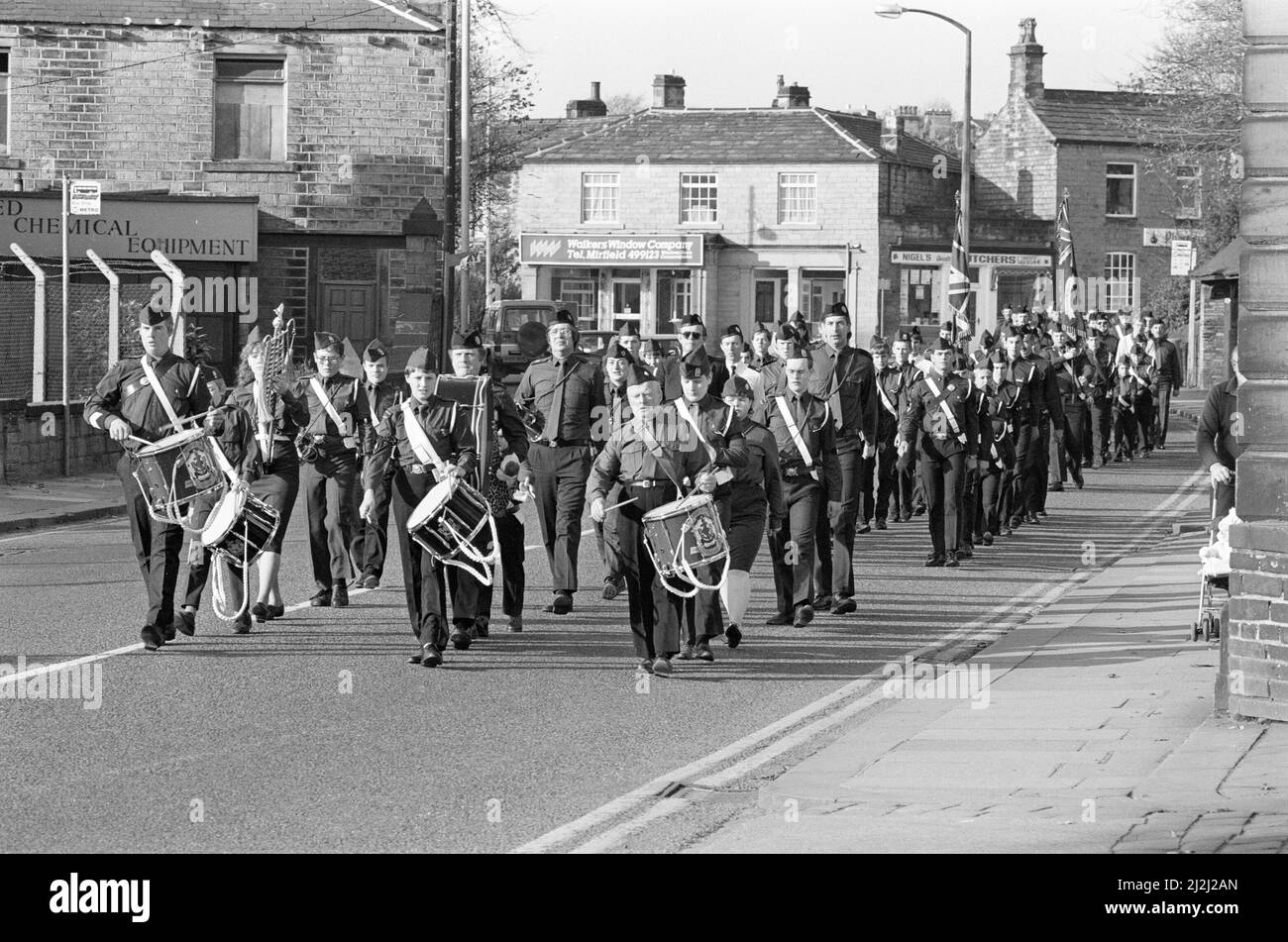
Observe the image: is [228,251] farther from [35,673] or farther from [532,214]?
[532,214]

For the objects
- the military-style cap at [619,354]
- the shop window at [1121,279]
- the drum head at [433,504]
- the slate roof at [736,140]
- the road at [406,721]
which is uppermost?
the slate roof at [736,140]

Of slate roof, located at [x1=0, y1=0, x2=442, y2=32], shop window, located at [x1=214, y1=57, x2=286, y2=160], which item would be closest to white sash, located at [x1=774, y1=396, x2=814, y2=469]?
slate roof, located at [x1=0, y1=0, x2=442, y2=32]

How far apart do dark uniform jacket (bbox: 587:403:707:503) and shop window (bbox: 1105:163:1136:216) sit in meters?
54.0

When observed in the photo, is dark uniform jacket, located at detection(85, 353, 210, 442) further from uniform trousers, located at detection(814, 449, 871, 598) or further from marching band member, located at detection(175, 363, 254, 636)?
uniform trousers, located at detection(814, 449, 871, 598)

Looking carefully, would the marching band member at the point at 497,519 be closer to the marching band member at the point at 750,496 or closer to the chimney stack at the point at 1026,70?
the marching band member at the point at 750,496

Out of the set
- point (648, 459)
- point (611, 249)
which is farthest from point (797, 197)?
point (648, 459)

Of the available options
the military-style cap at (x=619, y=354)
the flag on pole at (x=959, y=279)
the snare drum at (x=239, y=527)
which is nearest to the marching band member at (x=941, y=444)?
the military-style cap at (x=619, y=354)

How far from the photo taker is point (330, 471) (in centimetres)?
1419

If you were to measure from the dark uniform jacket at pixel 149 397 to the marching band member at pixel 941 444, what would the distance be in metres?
7.06

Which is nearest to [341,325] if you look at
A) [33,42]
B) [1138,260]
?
[33,42]

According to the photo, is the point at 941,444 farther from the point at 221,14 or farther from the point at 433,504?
the point at 221,14

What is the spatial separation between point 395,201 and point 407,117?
4.73ft

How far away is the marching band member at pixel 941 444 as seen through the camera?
56.1ft

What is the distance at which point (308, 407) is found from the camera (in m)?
14.2
